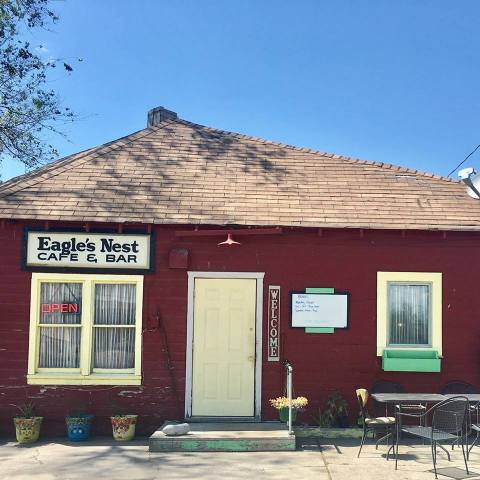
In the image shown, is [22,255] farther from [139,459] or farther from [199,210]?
[139,459]

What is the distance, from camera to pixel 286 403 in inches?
331

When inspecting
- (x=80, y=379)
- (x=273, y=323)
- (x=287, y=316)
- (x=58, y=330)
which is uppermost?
(x=287, y=316)

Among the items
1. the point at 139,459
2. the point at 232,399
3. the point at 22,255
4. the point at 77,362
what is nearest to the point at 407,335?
the point at 232,399

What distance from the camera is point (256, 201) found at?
31.3ft

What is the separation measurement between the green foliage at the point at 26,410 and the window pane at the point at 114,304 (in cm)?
154

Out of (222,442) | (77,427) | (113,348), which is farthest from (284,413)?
(77,427)

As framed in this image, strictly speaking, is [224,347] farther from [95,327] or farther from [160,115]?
[160,115]

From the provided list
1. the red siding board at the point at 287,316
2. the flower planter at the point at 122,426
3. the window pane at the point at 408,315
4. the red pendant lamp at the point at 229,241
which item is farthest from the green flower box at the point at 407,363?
the flower planter at the point at 122,426

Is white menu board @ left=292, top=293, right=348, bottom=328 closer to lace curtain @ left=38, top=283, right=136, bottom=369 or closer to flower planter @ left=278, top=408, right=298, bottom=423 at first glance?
flower planter @ left=278, top=408, right=298, bottom=423

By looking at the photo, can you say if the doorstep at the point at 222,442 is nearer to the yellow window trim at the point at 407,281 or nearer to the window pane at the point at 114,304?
the window pane at the point at 114,304

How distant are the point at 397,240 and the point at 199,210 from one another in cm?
320

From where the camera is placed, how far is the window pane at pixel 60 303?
8945 mm

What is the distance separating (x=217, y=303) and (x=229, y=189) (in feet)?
6.56

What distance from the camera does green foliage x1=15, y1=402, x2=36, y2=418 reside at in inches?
336
